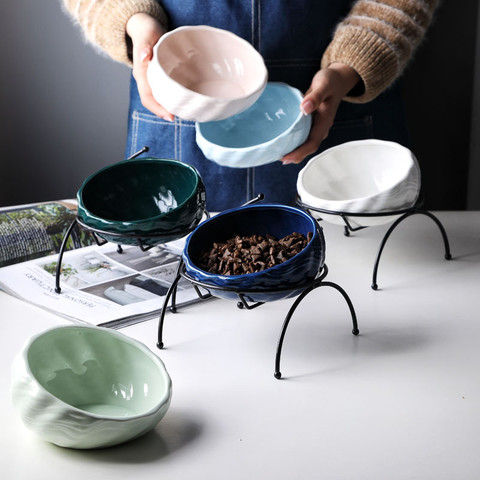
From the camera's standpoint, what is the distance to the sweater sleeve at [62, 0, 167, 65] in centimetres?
135

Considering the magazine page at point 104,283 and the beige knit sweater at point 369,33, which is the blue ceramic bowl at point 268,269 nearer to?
the magazine page at point 104,283

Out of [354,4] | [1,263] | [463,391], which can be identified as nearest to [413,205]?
[463,391]

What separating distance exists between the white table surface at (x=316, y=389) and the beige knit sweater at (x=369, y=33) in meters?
0.44

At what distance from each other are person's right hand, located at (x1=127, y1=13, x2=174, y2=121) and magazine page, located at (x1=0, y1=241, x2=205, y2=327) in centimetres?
27

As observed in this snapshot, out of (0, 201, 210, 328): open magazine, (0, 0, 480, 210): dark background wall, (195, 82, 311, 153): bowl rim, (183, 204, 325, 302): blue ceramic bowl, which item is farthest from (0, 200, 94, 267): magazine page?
(0, 0, 480, 210): dark background wall

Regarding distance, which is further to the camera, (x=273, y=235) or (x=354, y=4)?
(x=354, y=4)

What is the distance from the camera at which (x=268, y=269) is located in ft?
2.44

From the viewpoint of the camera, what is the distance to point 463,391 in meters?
0.72

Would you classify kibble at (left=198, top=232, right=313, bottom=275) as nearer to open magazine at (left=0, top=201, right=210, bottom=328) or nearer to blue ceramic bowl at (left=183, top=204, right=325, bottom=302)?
blue ceramic bowl at (left=183, top=204, right=325, bottom=302)

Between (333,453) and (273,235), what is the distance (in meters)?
0.37

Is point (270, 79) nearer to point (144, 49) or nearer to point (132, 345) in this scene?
point (144, 49)

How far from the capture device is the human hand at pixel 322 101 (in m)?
1.17

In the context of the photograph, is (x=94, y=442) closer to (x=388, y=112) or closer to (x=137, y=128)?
(x=137, y=128)

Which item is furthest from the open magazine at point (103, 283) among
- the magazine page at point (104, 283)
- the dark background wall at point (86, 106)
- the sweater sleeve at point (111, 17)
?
the dark background wall at point (86, 106)
